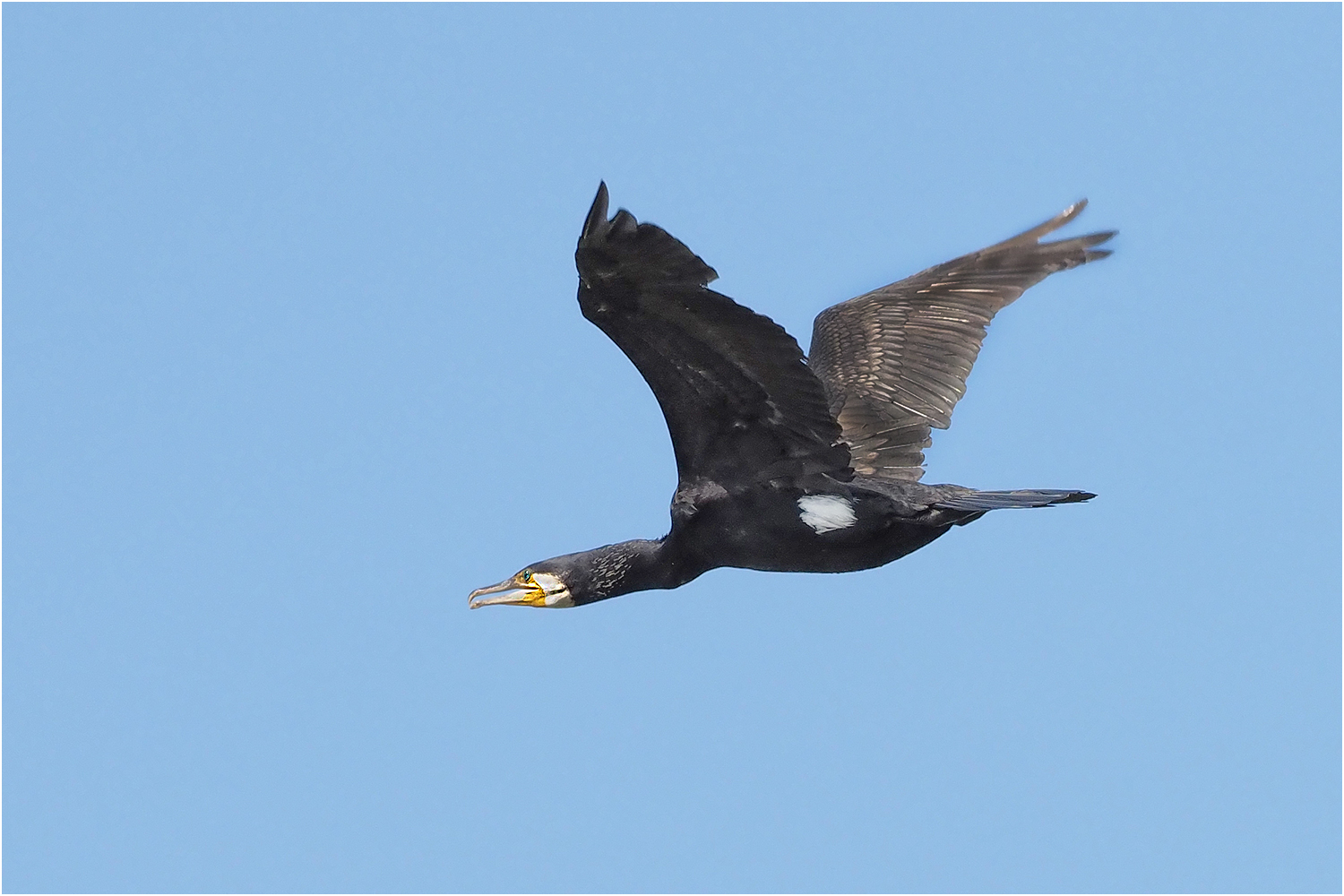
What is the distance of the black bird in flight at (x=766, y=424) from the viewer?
10289 mm

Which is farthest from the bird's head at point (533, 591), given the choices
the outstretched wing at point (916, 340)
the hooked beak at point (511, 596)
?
the outstretched wing at point (916, 340)

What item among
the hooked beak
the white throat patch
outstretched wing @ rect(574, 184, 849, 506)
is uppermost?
outstretched wing @ rect(574, 184, 849, 506)

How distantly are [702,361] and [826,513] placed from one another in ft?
4.97

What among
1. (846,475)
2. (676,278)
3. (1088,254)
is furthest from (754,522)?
(1088,254)

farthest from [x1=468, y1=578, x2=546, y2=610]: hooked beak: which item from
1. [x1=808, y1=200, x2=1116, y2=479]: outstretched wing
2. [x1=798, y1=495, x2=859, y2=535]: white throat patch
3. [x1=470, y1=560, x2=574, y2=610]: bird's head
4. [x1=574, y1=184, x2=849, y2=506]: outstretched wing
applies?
[x1=808, y1=200, x2=1116, y2=479]: outstretched wing

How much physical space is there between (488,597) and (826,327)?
4.06 m

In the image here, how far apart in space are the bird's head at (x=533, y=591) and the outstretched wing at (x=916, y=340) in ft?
8.07

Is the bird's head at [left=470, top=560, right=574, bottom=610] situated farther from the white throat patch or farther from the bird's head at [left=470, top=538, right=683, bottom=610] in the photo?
the white throat patch

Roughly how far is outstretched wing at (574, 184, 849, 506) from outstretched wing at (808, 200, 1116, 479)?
1.68 metres

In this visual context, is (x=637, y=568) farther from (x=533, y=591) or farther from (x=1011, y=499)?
(x=1011, y=499)

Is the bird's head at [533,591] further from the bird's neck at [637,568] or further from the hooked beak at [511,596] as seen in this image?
the bird's neck at [637,568]

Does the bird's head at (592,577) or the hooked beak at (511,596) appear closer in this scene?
the bird's head at (592,577)

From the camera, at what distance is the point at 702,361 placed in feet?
36.1

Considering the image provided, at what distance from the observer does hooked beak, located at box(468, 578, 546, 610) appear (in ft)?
42.1
